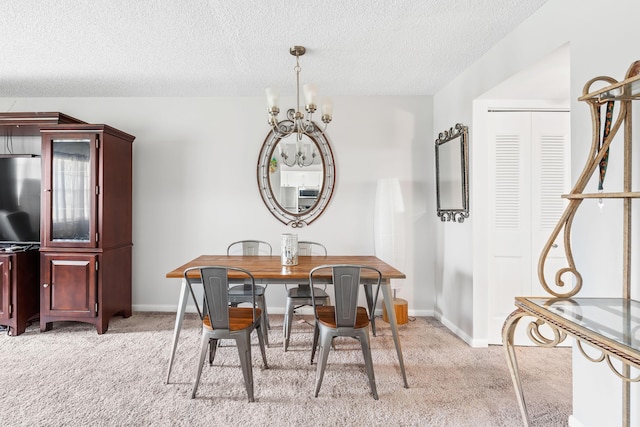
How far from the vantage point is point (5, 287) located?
3227 millimetres

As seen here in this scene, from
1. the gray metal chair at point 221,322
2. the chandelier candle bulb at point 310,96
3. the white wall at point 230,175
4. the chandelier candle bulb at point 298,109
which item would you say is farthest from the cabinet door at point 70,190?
the chandelier candle bulb at point 310,96

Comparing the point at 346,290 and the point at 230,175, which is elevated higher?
the point at 230,175

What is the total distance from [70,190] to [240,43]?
2220 mm

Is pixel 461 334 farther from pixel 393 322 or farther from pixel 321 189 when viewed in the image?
pixel 321 189

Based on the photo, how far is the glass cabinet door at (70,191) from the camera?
3.32 m

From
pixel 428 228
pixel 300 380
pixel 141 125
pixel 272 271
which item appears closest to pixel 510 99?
pixel 428 228

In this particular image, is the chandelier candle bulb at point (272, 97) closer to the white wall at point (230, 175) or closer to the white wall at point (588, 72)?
the white wall at point (230, 175)

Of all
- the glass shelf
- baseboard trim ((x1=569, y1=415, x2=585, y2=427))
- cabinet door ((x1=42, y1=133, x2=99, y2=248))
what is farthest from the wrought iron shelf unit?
cabinet door ((x1=42, y1=133, x2=99, y2=248))

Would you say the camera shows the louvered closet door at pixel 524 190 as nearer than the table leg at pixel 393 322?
No

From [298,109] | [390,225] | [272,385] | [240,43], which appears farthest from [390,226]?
[240,43]

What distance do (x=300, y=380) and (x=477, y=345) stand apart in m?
1.63

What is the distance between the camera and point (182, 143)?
3947 mm

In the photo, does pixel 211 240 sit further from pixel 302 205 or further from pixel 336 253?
pixel 336 253

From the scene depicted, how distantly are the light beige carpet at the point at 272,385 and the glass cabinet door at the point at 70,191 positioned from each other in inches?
37.9
